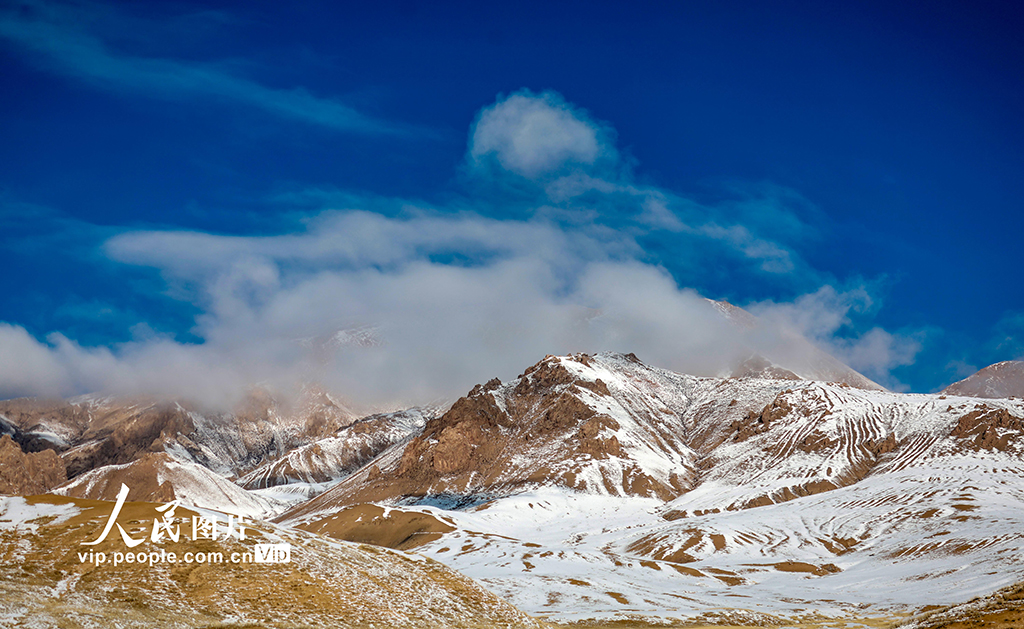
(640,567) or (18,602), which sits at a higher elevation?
(640,567)

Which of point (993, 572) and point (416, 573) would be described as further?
point (993, 572)

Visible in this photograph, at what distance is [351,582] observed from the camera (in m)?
59.7

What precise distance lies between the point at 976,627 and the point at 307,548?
44654 mm

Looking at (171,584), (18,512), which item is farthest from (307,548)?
(18,512)

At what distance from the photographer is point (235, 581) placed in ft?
180

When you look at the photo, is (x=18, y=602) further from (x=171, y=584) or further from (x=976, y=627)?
(x=976, y=627)

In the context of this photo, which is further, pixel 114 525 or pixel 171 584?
pixel 114 525

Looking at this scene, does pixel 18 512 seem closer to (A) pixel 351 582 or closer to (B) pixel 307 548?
(B) pixel 307 548

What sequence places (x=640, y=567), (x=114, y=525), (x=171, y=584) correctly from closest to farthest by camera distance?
(x=171, y=584)
(x=114, y=525)
(x=640, y=567)

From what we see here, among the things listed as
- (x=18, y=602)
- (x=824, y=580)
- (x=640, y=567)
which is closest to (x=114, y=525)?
(x=18, y=602)

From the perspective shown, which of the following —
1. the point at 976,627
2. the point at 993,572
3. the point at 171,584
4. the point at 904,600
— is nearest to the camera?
the point at 976,627

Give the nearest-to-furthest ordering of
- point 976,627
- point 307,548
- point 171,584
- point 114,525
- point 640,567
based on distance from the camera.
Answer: point 976,627 < point 171,584 < point 114,525 < point 307,548 < point 640,567

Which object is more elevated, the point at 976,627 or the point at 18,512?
the point at 18,512

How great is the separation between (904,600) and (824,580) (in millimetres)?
55698
